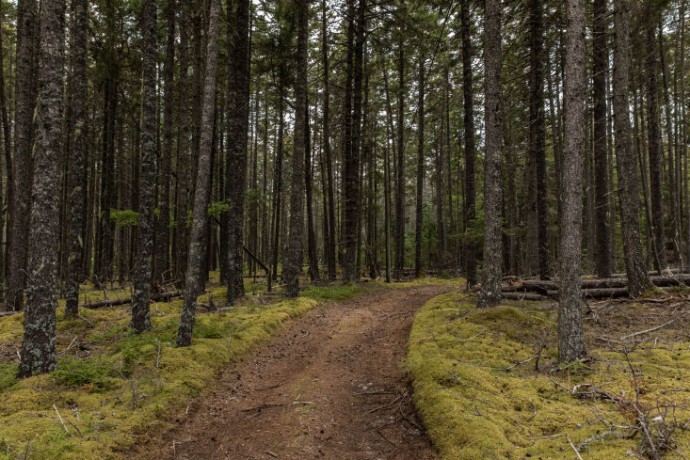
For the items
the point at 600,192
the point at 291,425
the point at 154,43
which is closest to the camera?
the point at 291,425

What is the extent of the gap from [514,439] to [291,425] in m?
2.99

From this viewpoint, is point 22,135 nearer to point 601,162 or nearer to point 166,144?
point 166,144

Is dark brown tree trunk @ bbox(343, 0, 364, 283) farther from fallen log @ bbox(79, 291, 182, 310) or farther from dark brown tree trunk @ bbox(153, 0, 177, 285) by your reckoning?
dark brown tree trunk @ bbox(153, 0, 177, 285)

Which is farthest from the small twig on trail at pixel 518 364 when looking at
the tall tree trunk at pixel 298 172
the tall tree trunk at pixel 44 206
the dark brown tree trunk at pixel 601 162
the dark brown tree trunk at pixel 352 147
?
the dark brown tree trunk at pixel 352 147

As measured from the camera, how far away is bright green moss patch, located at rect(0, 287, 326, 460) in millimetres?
4719

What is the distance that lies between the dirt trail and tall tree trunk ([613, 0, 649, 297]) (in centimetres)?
623

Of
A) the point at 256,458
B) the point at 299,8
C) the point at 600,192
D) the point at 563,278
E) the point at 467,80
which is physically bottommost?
the point at 256,458

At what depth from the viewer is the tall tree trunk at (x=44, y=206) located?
6.28 metres

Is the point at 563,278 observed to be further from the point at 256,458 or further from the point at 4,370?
the point at 4,370

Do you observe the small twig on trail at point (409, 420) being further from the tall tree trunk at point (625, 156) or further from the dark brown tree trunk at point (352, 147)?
the dark brown tree trunk at point (352, 147)

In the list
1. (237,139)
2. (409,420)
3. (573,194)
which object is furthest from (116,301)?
(573,194)

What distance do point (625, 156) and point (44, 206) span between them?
12.8m

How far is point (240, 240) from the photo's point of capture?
13820 millimetres

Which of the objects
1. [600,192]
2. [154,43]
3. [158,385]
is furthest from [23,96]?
[600,192]
